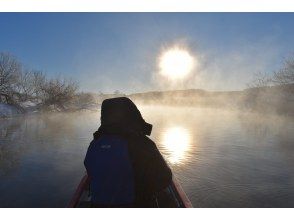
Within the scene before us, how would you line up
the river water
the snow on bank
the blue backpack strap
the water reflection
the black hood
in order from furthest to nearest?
the snow on bank
the water reflection
the river water
the black hood
the blue backpack strap

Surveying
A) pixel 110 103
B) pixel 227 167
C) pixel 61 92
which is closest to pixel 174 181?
pixel 110 103

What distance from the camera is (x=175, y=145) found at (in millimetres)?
14047

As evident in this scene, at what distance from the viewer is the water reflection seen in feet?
37.2

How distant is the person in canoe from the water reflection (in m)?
7.47

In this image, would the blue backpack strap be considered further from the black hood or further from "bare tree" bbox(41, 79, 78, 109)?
"bare tree" bbox(41, 79, 78, 109)

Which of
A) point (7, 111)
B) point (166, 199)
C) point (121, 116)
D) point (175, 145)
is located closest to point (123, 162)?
point (121, 116)

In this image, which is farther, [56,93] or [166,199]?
[56,93]

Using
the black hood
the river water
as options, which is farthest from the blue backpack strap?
the river water

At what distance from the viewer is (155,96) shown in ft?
381

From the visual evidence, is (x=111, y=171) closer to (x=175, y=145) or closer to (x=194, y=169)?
(x=194, y=169)

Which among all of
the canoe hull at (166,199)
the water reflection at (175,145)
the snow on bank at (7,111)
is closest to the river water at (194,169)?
the water reflection at (175,145)

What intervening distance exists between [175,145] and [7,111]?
23.7 m

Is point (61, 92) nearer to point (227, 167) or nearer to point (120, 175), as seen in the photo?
point (227, 167)

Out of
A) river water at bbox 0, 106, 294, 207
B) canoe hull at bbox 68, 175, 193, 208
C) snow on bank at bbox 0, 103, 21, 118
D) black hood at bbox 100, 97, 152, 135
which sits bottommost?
river water at bbox 0, 106, 294, 207
